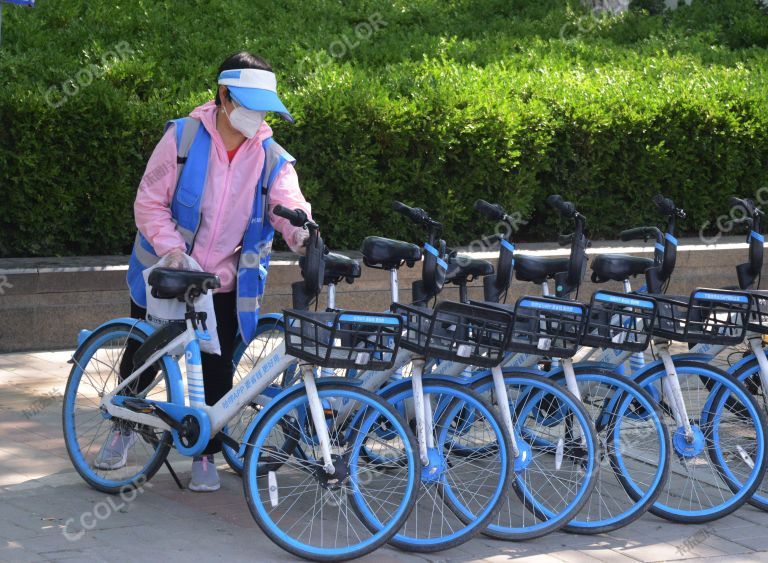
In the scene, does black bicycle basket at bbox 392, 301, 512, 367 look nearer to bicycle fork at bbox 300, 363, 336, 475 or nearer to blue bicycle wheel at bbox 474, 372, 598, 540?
blue bicycle wheel at bbox 474, 372, 598, 540

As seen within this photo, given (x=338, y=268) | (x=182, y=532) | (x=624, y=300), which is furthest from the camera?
(x=338, y=268)

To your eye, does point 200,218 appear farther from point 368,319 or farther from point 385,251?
point 368,319

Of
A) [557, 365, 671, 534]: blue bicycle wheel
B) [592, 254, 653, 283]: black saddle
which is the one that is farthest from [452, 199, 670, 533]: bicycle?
[592, 254, 653, 283]: black saddle

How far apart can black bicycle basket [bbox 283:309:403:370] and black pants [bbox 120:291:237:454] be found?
0.87 metres

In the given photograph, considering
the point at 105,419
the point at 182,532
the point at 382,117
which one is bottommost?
the point at 182,532

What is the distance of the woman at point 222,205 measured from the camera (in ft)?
17.6

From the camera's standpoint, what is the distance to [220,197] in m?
5.49

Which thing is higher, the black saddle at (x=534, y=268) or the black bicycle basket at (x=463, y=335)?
the black saddle at (x=534, y=268)

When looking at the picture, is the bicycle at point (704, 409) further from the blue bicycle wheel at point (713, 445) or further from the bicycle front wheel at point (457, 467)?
the bicycle front wheel at point (457, 467)

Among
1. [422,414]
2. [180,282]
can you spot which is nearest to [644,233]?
[422,414]

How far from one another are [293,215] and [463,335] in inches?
32.7

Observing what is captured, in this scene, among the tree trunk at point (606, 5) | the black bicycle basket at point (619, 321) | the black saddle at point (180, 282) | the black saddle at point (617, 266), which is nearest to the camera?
the black saddle at point (180, 282)

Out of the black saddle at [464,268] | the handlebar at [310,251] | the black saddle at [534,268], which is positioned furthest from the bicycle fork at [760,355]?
the handlebar at [310,251]

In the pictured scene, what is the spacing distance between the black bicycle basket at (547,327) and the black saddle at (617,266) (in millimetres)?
965
